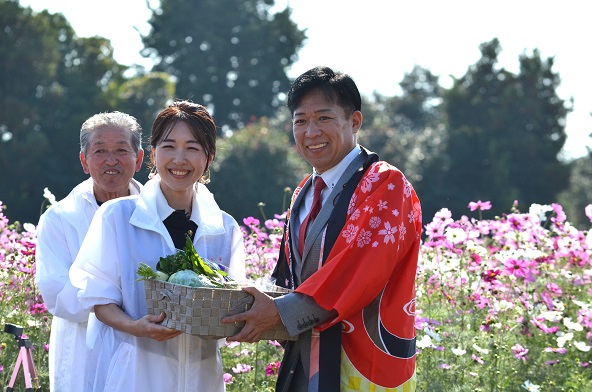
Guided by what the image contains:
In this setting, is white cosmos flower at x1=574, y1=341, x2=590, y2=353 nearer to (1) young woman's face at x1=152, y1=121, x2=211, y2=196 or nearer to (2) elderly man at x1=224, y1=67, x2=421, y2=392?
(2) elderly man at x1=224, y1=67, x2=421, y2=392

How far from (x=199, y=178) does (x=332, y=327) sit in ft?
2.16

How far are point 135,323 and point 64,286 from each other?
499 millimetres

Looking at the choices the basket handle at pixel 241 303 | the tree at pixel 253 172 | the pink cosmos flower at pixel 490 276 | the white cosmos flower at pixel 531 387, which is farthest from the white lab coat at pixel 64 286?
the tree at pixel 253 172

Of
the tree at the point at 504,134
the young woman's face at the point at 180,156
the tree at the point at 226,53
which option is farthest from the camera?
the tree at the point at 226,53

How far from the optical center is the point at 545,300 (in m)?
5.59

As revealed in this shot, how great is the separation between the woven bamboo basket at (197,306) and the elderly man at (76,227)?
542 mm

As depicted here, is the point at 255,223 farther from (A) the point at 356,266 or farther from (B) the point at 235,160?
(B) the point at 235,160

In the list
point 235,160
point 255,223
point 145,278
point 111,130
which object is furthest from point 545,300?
point 235,160

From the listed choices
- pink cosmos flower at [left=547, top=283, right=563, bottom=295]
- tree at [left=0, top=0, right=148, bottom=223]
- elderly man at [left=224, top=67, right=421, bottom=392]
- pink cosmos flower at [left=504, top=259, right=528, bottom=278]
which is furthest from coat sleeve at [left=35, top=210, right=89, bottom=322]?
tree at [left=0, top=0, right=148, bottom=223]

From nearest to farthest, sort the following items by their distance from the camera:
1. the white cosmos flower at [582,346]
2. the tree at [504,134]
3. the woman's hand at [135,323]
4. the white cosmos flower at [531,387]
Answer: the woman's hand at [135,323]
the white cosmos flower at [531,387]
the white cosmos flower at [582,346]
the tree at [504,134]

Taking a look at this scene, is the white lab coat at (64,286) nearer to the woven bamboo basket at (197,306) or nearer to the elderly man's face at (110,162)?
the elderly man's face at (110,162)

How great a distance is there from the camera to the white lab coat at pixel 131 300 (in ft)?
9.49

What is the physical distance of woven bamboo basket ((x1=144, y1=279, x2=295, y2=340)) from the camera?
8.63 feet

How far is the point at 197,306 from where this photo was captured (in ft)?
8.63
